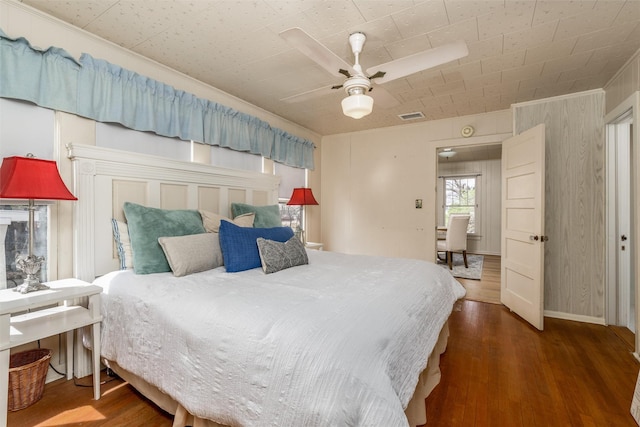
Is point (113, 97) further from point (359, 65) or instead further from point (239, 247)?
point (359, 65)

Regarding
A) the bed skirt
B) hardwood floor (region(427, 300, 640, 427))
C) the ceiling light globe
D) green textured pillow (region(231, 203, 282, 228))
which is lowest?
hardwood floor (region(427, 300, 640, 427))

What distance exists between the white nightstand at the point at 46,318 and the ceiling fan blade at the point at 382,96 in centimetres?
229

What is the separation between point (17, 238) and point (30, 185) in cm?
53

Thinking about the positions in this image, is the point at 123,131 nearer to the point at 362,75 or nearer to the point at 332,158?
the point at 362,75

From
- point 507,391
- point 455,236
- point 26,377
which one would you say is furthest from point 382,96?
point 455,236

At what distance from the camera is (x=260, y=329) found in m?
1.19

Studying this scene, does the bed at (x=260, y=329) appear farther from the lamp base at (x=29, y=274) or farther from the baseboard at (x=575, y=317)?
the baseboard at (x=575, y=317)

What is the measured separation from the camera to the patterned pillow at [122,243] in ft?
7.07

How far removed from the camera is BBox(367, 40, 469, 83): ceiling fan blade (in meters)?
1.68

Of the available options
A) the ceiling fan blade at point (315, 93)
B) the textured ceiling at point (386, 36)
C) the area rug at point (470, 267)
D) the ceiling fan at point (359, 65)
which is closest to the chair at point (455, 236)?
the area rug at point (470, 267)

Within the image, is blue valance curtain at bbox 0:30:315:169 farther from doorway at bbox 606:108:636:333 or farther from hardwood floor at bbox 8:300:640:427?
doorway at bbox 606:108:636:333

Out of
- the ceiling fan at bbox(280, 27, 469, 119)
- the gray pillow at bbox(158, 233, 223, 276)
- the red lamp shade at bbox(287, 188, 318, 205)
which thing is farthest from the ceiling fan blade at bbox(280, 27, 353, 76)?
the red lamp shade at bbox(287, 188, 318, 205)

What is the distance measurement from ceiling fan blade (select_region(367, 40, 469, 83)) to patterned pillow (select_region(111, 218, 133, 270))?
2.11 metres

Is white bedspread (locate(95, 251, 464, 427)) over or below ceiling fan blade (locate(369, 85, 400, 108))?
below
